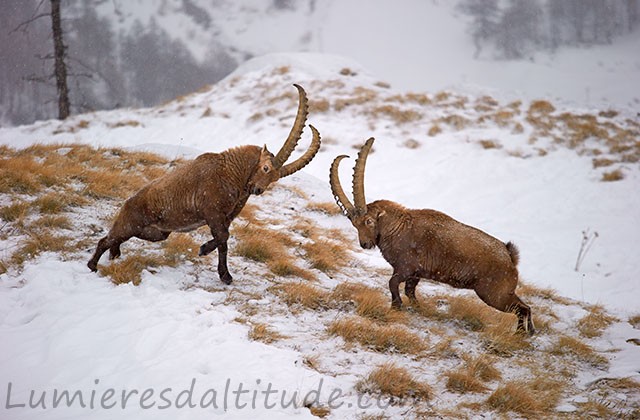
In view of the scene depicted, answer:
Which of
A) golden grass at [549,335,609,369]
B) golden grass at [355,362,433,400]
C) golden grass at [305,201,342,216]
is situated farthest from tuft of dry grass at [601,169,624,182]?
golden grass at [355,362,433,400]

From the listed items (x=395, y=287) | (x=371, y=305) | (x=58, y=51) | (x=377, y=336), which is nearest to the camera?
(x=377, y=336)

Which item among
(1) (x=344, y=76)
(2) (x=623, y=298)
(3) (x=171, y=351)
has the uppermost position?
(1) (x=344, y=76)

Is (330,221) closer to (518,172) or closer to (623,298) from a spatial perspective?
(623,298)

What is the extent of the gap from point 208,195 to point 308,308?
195 centimetres

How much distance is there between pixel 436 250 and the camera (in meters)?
6.00

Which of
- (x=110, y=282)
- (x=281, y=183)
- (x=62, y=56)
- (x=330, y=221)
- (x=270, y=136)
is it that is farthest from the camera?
(x=62, y=56)

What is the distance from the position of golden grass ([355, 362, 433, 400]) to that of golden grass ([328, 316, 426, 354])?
813 mm

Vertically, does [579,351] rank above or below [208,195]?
below

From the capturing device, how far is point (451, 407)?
4039 mm

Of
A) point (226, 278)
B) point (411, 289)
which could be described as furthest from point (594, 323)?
point (226, 278)

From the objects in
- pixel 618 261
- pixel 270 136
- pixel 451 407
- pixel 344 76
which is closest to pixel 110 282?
pixel 451 407

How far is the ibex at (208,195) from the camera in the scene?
5.79m

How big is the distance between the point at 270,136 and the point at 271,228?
10.7 meters

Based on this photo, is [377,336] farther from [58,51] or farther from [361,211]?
[58,51]
